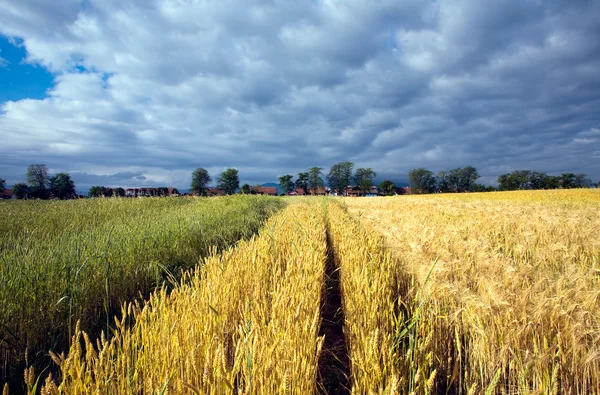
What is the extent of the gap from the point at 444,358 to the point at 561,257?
138 inches

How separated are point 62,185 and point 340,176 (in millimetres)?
78086

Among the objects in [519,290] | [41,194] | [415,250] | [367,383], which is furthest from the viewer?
[41,194]

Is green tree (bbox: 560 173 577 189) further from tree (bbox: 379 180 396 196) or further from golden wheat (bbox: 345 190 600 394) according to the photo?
golden wheat (bbox: 345 190 600 394)

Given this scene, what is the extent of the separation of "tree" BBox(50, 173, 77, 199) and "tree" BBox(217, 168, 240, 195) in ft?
120

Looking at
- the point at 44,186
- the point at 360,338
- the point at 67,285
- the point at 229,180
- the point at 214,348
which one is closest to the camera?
the point at 214,348

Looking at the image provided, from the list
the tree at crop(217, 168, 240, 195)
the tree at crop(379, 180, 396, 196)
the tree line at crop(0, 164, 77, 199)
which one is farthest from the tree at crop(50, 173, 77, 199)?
the tree at crop(379, 180, 396, 196)

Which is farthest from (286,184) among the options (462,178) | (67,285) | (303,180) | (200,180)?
(67,285)

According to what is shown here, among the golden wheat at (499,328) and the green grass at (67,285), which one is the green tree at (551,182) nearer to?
the golden wheat at (499,328)

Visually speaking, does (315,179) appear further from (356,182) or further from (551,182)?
(551,182)

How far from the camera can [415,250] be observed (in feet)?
11.8

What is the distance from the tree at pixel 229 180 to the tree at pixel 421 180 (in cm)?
5749

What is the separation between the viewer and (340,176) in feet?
332

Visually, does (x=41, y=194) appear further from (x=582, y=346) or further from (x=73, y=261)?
(x=582, y=346)

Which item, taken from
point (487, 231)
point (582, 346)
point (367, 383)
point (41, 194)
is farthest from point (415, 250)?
point (41, 194)
